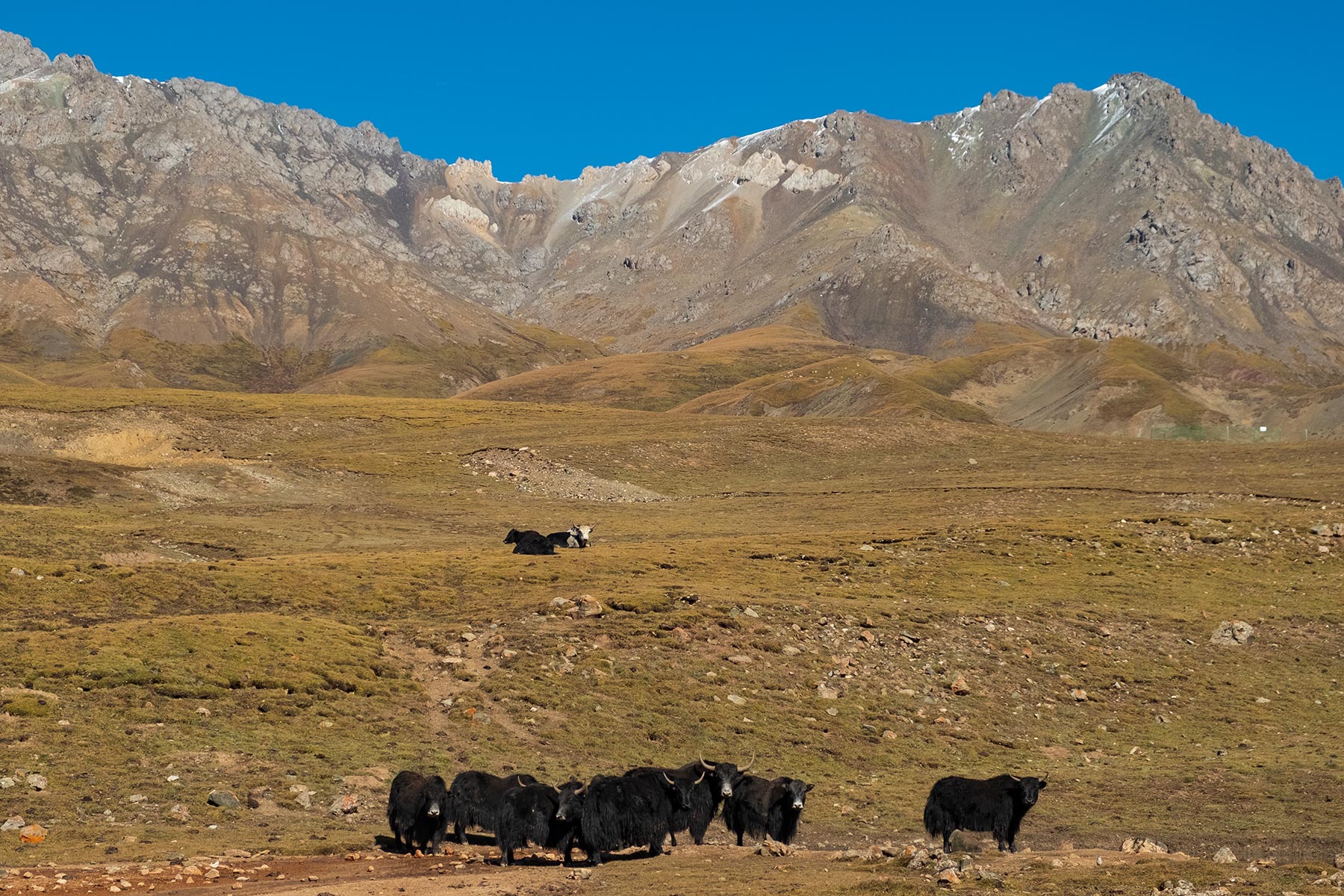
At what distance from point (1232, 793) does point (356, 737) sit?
20426 mm

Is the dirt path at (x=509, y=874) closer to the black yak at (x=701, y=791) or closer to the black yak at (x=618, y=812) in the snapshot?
the black yak at (x=618, y=812)

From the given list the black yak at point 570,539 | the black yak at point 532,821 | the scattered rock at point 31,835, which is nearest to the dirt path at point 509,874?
the black yak at point 532,821

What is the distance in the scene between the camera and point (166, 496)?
73.7m

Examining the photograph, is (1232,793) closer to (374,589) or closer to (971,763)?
(971,763)

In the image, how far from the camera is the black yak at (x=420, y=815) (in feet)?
69.1

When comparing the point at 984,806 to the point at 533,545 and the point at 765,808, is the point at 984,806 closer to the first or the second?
the point at 765,808

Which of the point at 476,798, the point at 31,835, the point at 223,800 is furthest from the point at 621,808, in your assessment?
the point at 31,835

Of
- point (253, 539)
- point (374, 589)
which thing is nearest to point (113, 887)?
point (374, 589)

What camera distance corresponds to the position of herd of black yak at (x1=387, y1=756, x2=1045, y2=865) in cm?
2100

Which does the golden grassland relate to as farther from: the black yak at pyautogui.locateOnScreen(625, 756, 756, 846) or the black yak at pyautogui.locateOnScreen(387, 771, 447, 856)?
the black yak at pyautogui.locateOnScreen(625, 756, 756, 846)

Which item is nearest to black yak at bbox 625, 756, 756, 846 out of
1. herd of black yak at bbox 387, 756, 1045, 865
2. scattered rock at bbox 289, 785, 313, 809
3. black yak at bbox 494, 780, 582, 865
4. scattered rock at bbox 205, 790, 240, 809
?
herd of black yak at bbox 387, 756, 1045, 865

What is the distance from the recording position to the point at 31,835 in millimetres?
20312

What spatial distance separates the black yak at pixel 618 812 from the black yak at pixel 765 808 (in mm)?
1912

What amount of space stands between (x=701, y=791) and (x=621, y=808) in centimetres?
204
